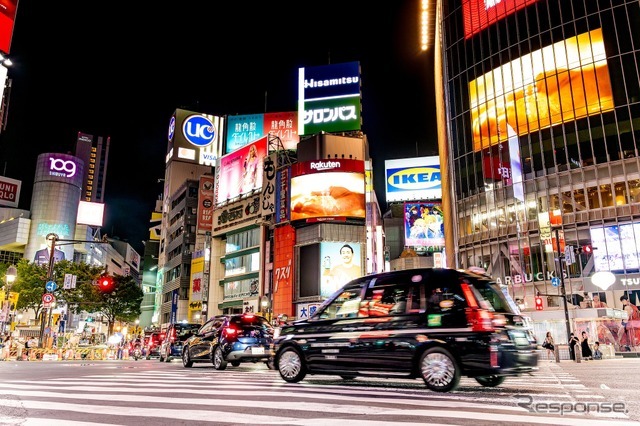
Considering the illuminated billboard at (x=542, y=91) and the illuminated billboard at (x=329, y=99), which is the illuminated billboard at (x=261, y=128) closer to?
the illuminated billboard at (x=329, y=99)

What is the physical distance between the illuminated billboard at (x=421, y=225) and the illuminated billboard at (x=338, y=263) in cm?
1737

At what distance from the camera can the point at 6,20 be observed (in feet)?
122

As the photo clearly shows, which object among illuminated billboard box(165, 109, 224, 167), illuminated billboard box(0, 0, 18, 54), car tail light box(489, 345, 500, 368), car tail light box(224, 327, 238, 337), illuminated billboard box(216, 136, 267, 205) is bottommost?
car tail light box(489, 345, 500, 368)

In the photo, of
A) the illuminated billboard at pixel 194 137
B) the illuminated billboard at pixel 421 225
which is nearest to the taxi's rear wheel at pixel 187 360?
the illuminated billboard at pixel 421 225

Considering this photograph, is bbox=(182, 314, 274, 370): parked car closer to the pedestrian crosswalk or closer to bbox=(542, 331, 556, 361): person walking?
the pedestrian crosswalk

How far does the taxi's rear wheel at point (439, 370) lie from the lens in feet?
24.7

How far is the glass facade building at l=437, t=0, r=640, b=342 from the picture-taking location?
35969mm

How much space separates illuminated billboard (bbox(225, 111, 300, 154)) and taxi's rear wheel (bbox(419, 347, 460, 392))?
67103 millimetres

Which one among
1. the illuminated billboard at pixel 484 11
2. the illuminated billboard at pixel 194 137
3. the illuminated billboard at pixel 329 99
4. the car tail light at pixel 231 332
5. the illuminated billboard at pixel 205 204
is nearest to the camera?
the car tail light at pixel 231 332

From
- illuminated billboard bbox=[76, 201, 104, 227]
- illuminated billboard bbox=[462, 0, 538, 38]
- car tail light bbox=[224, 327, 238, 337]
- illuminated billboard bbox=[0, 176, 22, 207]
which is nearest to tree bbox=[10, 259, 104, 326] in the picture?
illuminated billboard bbox=[76, 201, 104, 227]

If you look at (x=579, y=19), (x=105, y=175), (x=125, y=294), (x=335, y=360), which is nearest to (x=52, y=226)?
(x=125, y=294)

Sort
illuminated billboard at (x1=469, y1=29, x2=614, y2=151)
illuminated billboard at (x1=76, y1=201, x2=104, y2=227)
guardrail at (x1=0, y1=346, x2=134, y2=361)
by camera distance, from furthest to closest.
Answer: illuminated billboard at (x1=76, y1=201, x2=104, y2=227) < illuminated billboard at (x1=469, y1=29, x2=614, y2=151) < guardrail at (x1=0, y1=346, x2=134, y2=361)

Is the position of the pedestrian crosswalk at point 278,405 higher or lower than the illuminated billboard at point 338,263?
lower

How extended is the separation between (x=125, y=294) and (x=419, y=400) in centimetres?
6293
